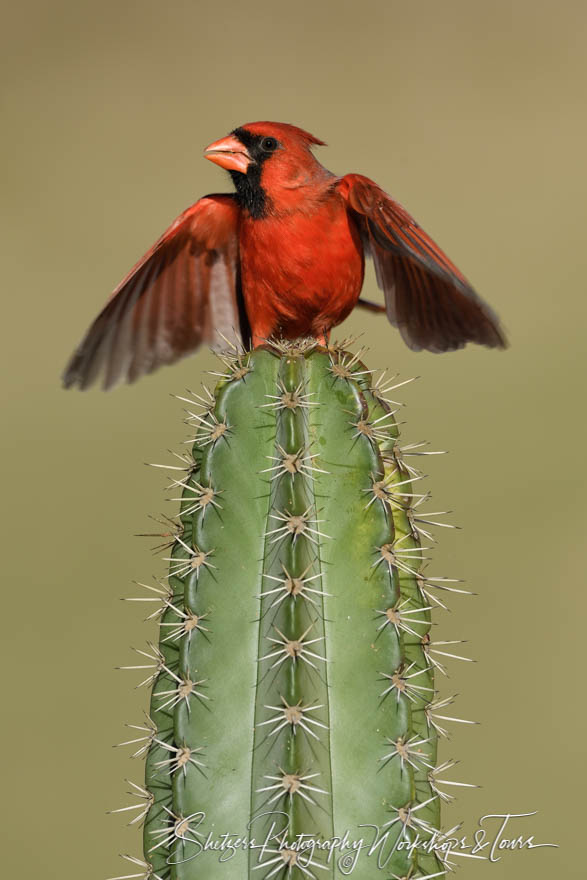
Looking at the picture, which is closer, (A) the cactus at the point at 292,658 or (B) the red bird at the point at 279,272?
(A) the cactus at the point at 292,658

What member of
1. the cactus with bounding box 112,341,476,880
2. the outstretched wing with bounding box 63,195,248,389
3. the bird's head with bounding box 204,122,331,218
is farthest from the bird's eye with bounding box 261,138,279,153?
the cactus with bounding box 112,341,476,880

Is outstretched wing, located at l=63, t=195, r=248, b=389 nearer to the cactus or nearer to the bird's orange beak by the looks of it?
the bird's orange beak

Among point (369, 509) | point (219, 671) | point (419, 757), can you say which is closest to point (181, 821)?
point (219, 671)

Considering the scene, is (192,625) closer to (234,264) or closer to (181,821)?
(181,821)

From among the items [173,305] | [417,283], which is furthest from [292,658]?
[173,305]

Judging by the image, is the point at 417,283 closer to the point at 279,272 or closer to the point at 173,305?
Answer: the point at 279,272

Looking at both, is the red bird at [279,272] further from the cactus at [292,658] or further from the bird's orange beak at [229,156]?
the cactus at [292,658]

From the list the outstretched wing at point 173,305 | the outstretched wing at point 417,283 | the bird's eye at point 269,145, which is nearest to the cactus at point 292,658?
the outstretched wing at point 417,283
